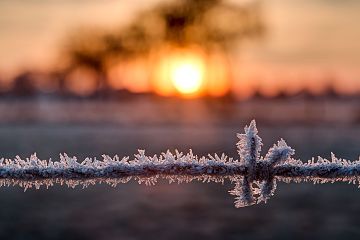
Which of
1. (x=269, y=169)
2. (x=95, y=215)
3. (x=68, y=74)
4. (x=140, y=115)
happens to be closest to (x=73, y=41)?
(x=68, y=74)

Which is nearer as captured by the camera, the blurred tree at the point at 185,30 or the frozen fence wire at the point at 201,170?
the frozen fence wire at the point at 201,170

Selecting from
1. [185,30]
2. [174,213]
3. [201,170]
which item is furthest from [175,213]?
[185,30]

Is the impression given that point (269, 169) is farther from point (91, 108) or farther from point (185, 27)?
point (91, 108)

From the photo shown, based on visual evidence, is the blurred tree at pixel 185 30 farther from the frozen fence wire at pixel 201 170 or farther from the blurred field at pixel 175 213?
the frozen fence wire at pixel 201 170

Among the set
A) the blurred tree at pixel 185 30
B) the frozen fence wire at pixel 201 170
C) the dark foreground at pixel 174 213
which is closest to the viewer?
the frozen fence wire at pixel 201 170

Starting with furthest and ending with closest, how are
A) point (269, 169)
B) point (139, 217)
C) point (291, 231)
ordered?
point (139, 217)
point (291, 231)
point (269, 169)

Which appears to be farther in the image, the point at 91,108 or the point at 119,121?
the point at 91,108

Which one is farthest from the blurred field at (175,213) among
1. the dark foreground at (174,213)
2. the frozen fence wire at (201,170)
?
the frozen fence wire at (201,170)

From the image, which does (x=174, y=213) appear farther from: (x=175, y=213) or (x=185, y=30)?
(x=185, y=30)

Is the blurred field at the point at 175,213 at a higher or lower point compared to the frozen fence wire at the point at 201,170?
lower
